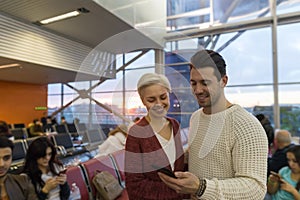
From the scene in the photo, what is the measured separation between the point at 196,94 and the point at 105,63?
35 cm

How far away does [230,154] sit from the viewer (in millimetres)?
615

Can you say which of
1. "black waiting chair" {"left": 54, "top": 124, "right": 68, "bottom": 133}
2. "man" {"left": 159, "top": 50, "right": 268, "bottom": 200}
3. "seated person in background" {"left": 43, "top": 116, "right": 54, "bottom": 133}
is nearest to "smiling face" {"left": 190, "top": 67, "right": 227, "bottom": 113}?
"man" {"left": 159, "top": 50, "right": 268, "bottom": 200}

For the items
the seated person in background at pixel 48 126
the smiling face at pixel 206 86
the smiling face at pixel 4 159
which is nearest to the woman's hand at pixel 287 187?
the smiling face at pixel 206 86

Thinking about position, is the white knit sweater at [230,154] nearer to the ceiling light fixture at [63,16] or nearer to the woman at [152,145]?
the woman at [152,145]

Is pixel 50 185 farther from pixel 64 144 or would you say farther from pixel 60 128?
pixel 60 128

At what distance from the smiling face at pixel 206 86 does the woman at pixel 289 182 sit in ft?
5.19

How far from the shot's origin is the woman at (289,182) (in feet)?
5.66

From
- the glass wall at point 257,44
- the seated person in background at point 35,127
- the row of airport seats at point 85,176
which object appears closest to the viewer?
the row of airport seats at point 85,176

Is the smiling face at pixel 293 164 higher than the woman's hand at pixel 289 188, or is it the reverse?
the smiling face at pixel 293 164

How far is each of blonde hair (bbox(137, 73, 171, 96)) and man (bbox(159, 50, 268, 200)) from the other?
0.26ft

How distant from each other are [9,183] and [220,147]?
5.08 feet

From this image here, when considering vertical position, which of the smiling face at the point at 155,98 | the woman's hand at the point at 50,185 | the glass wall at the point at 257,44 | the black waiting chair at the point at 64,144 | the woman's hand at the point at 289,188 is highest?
the glass wall at the point at 257,44

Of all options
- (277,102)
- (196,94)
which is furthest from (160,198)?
(277,102)

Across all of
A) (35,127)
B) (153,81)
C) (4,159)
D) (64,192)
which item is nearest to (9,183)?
(4,159)
